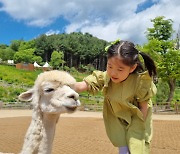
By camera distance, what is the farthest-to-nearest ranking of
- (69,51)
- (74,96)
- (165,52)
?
(69,51) < (165,52) < (74,96)

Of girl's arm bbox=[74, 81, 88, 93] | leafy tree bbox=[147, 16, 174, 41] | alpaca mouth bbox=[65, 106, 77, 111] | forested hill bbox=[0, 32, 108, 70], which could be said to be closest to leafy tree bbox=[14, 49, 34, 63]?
forested hill bbox=[0, 32, 108, 70]

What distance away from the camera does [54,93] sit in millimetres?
2678

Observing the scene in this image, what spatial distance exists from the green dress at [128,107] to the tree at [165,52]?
75.2 feet

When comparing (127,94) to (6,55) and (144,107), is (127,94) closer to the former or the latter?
(144,107)

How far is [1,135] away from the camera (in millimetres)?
10820

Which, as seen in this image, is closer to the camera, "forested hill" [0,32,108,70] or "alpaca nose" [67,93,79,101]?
"alpaca nose" [67,93,79,101]

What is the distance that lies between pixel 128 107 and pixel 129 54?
49 centimetres

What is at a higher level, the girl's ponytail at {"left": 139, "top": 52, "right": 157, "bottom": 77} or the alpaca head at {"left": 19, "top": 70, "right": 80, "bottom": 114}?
the girl's ponytail at {"left": 139, "top": 52, "right": 157, "bottom": 77}

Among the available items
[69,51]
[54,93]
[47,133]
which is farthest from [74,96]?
[69,51]

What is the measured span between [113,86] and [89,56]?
279ft

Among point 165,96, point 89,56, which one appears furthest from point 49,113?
point 89,56

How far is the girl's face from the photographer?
2.61 meters

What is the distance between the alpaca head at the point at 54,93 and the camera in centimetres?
258

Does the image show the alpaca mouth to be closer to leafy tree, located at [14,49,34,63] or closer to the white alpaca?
the white alpaca
